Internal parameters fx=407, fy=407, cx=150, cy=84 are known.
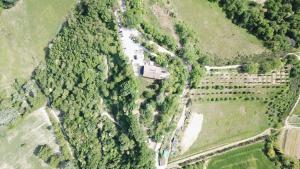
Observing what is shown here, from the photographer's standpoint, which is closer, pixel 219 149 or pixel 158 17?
pixel 219 149

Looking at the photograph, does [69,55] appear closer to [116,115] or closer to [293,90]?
[116,115]

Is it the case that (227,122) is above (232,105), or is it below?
below

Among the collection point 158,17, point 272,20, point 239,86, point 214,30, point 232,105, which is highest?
point 158,17

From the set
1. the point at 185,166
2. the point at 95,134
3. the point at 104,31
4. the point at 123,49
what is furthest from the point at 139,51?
the point at 185,166

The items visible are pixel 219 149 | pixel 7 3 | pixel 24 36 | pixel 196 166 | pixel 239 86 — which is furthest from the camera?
pixel 24 36

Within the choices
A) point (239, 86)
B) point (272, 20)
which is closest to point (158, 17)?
point (239, 86)

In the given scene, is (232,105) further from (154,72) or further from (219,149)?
(154,72)

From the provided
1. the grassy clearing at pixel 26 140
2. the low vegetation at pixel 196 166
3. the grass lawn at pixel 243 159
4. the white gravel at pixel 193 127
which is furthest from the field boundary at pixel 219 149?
the grassy clearing at pixel 26 140
